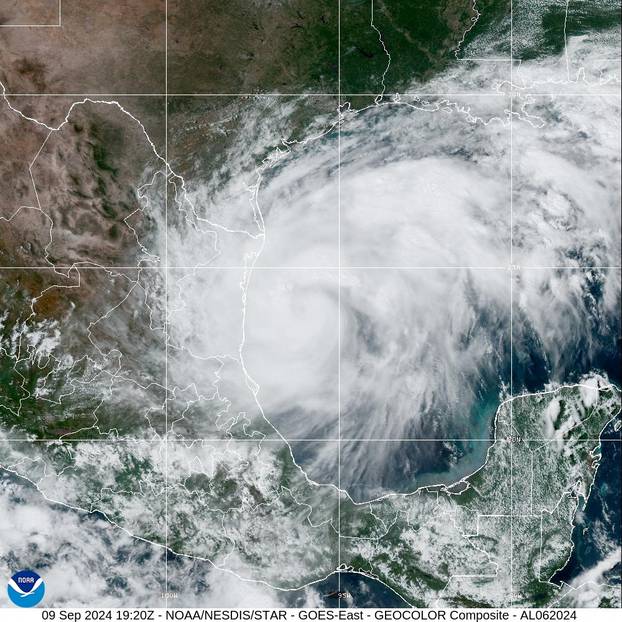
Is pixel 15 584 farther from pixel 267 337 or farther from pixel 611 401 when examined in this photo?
pixel 611 401

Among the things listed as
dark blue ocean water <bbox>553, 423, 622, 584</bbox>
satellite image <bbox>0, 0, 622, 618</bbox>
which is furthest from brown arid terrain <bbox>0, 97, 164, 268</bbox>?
dark blue ocean water <bbox>553, 423, 622, 584</bbox>

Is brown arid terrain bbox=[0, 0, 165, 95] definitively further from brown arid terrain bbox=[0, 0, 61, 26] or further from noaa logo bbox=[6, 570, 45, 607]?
noaa logo bbox=[6, 570, 45, 607]

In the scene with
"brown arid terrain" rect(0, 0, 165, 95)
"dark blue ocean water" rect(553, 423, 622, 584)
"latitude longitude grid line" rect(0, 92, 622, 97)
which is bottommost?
"dark blue ocean water" rect(553, 423, 622, 584)

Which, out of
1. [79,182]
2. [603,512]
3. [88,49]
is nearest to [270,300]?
[79,182]

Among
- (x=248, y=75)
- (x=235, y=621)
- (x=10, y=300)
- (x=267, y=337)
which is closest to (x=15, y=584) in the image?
(x=235, y=621)

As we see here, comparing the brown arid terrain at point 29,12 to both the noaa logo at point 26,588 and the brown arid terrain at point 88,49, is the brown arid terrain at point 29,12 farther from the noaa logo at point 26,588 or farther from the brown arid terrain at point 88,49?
the noaa logo at point 26,588

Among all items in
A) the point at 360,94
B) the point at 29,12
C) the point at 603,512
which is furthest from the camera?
the point at 603,512

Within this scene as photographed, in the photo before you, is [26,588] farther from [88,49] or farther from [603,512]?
[603,512]
